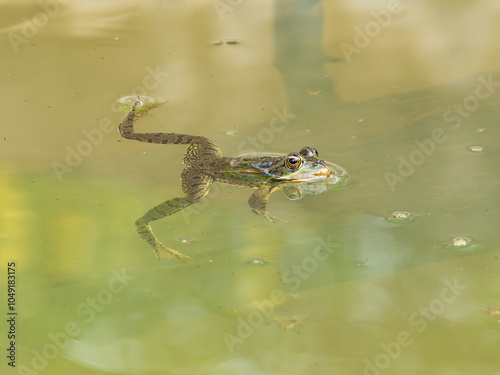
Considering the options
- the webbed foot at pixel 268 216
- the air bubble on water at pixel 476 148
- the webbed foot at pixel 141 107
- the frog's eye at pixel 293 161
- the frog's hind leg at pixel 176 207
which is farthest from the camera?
the webbed foot at pixel 141 107

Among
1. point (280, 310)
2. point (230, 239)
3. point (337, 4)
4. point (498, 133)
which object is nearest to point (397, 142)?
point (498, 133)

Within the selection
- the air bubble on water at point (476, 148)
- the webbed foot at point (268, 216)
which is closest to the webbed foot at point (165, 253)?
the webbed foot at point (268, 216)

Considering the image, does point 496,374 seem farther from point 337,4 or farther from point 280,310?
point 337,4

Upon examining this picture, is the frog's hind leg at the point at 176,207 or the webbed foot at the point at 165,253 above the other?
the frog's hind leg at the point at 176,207

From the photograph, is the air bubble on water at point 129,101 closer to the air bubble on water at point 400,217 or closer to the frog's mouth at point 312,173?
the frog's mouth at point 312,173

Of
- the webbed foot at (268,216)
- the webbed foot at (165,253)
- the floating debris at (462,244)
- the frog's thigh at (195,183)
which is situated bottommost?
the webbed foot at (165,253)

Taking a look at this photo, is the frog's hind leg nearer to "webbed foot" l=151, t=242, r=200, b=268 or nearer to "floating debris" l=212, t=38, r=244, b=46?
"webbed foot" l=151, t=242, r=200, b=268

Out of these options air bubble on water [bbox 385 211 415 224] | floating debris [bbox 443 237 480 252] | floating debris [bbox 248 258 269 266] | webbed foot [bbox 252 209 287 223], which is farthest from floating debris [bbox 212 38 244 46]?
floating debris [bbox 443 237 480 252]
